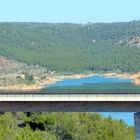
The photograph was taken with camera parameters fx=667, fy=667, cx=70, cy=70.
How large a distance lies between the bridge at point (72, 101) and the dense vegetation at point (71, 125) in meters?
7.94

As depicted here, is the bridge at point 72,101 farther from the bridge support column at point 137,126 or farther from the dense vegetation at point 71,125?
the dense vegetation at point 71,125

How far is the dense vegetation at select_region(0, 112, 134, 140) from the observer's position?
4316 cm

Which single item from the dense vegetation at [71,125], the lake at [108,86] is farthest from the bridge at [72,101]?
the lake at [108,86]

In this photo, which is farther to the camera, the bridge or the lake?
the lake

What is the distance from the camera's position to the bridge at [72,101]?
32.7 m

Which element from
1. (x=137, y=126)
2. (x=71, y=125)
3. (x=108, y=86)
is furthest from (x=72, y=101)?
(x=108, y=86)

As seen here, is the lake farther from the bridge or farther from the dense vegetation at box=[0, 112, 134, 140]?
the bridge

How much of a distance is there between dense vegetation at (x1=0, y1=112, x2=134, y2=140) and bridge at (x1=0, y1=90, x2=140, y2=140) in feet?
26.1

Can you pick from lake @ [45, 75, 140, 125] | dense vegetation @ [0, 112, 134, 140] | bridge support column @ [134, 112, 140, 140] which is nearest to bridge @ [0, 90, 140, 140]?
bridge support column @ [134, 112, 140, 140]

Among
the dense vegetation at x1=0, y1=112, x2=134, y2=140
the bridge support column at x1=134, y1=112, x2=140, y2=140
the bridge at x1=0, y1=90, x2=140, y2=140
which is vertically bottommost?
the dense vegetation at x1=0, y1=112, x2=134, y2=140

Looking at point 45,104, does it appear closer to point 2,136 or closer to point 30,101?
point 30,101

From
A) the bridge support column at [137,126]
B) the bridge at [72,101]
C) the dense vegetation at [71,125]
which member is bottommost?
the dense vegetation at [71,125]

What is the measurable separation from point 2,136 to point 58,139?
7497 millimetres

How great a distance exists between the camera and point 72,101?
1308 inches
